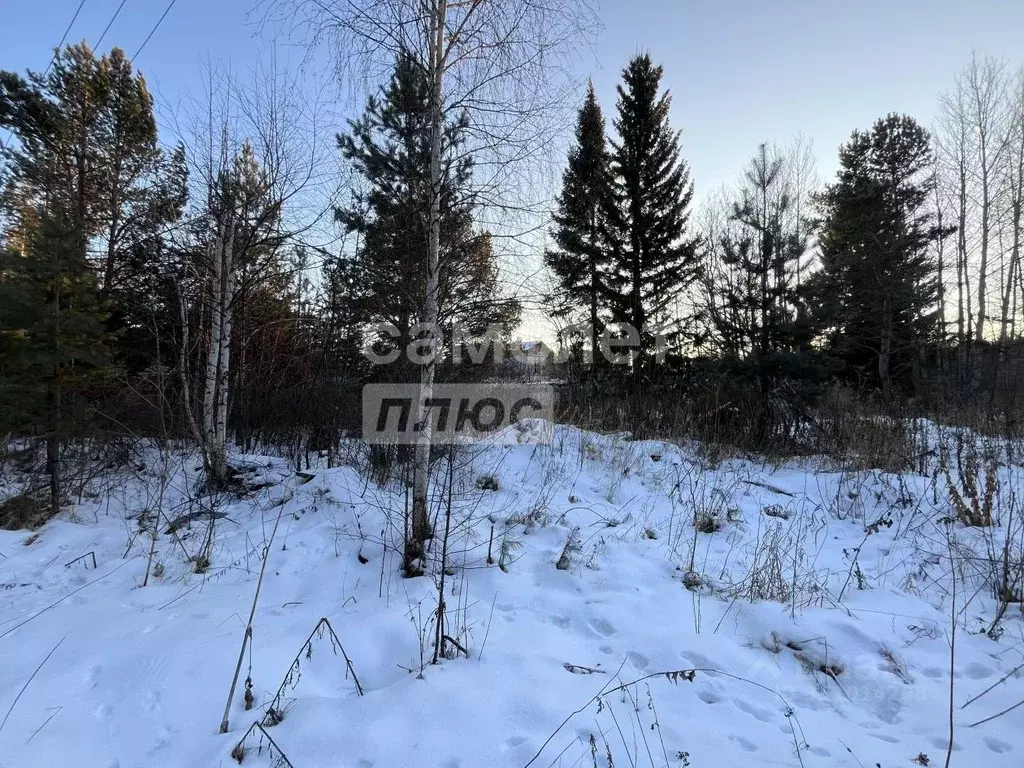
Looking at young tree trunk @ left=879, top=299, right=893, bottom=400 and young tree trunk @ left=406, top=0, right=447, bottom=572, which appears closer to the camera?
young tree trunk @ left=406, top=0, right=447, bottom=572

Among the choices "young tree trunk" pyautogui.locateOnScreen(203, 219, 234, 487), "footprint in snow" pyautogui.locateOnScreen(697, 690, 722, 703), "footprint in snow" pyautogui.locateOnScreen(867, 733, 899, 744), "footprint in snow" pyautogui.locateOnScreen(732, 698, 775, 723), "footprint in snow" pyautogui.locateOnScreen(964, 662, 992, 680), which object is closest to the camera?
"footprint in snow" pyautogui.locateOnScreen(867, 733, 899, 744)

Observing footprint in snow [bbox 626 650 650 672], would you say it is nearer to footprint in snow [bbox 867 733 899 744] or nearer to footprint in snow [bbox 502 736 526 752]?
footprint in snow [bbox 502 736 526 752]

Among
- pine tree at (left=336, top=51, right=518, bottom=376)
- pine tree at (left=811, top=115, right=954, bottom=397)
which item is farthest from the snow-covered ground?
pine tree at (left=811, top=115, right=954, bottom=397)

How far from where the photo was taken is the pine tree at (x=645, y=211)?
49.9ft

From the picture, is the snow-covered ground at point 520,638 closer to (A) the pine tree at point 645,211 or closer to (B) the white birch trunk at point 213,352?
(B) the white birch trunk at point 213,352

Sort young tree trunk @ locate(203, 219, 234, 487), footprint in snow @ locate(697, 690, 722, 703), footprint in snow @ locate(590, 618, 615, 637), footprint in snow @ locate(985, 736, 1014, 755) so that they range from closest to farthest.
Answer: footprint in snow @ locate(985, 736, 1014, 755), footprint in snow @ locate(697, 690, 722, 703), footprint in snow @ locate(590, 618, 615, 637), young tree trunk @ locate(203, 219, 234, 487)

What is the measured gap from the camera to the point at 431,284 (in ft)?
11.4

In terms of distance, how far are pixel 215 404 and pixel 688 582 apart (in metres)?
5.69

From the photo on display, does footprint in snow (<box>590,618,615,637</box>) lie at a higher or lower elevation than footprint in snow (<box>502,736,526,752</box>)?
higher

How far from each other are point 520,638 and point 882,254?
18851 millimetres

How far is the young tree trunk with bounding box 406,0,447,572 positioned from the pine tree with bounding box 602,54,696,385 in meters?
12.4

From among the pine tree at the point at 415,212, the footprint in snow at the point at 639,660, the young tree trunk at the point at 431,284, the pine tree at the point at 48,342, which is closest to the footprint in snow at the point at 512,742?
the footprint in snow at the point at 639,660

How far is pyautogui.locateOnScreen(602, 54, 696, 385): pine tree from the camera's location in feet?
49.9

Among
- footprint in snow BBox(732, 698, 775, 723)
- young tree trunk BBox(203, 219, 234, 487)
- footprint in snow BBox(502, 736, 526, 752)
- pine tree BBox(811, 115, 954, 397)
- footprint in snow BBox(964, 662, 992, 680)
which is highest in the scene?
pine tree BBox(811, 115, 954, 397)
